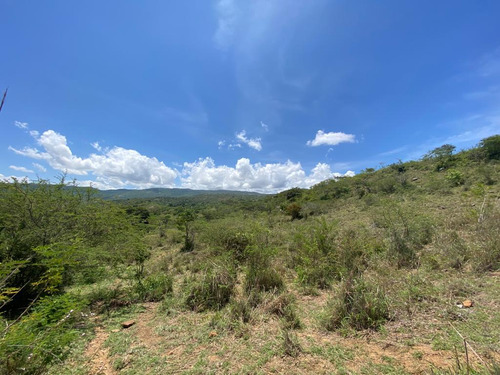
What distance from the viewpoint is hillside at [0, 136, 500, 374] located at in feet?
8.75

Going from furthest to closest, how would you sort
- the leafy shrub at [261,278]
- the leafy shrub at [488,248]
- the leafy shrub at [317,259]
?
the leafy shrub at [317,259] < the leafy shrub at [261,278] < the leafy shrub at [488,248]

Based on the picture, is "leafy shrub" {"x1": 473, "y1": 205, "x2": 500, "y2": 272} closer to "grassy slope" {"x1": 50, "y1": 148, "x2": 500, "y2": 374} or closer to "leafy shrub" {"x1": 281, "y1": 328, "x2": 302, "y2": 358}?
"grassy slope" {"x1": 50, "y1": 148, "x2": 500, "y2": 374}

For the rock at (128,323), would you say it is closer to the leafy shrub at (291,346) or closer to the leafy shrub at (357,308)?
the leafy shrub at (291,346)

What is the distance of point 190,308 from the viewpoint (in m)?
4.47

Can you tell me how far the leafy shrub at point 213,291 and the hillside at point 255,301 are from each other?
A: 1.0 inches

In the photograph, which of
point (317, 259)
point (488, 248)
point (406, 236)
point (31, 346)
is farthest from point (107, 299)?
point (488, 248)

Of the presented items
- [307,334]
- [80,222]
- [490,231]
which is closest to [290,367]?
[307,334]

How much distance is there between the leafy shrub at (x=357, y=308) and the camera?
3.27 meters

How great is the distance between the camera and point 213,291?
4656 mm

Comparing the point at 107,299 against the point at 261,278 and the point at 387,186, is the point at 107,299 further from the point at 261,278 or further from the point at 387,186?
the point at 387,186

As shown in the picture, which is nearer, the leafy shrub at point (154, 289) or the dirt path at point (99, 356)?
the dirt path at point (99, 356)

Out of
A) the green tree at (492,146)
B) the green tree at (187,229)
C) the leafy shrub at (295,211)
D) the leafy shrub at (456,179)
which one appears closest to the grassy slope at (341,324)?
the green tree at (187,229)

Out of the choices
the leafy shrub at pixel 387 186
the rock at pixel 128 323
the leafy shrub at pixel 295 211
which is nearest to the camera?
the rock at pixel 128 323

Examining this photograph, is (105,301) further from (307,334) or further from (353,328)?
(353,328)
